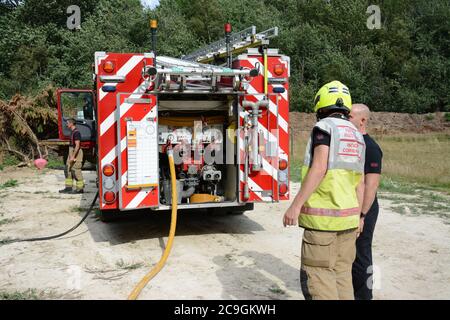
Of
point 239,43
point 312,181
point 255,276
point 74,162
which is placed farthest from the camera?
point 74,162

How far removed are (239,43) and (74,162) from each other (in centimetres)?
538

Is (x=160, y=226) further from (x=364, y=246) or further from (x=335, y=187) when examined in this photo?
(x=335, y=187)

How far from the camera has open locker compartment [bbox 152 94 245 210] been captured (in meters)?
6.46

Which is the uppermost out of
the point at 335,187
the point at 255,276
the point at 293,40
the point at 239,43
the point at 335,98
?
the point at 293,40

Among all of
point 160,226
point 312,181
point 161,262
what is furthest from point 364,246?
point 160,226

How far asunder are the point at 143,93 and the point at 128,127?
0.46 m

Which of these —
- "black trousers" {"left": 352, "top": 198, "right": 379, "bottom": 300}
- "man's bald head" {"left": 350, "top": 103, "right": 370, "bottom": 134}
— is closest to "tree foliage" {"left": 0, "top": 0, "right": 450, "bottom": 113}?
"man's bald head" {"left": 350, "top": 103, "right": 370, "bottom": 134}

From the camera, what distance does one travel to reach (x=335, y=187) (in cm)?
322

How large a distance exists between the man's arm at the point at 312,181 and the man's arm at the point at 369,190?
835 millimetres

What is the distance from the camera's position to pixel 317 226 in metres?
3.21

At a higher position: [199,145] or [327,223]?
[199,145]

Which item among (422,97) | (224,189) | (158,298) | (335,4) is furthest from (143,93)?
(335,4)

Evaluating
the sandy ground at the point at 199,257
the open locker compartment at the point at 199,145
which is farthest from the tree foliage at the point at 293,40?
the open locker compartment at the point at 199,145

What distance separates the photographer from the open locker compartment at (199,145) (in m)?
6.46
